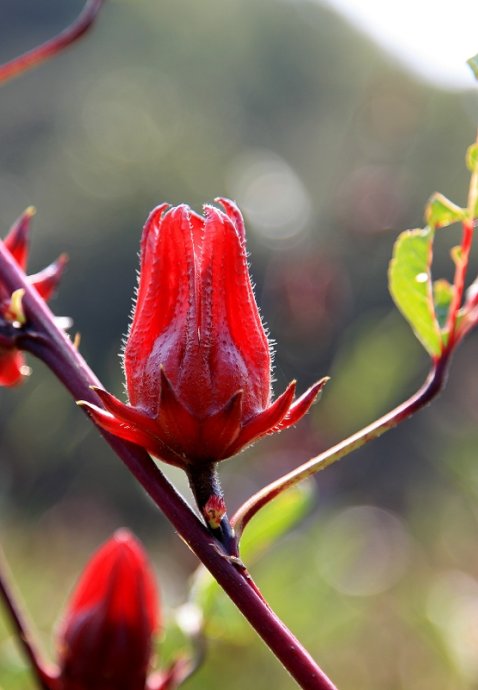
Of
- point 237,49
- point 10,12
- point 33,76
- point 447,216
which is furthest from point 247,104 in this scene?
point 447,216

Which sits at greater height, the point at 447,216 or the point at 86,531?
the point at 447,216

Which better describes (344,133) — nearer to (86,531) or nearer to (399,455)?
(399,455)

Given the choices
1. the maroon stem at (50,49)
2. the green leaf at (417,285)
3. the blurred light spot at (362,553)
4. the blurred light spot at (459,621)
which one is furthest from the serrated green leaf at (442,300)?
the blurred light spot at (362,553)

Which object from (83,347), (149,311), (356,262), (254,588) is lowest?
(356,262)

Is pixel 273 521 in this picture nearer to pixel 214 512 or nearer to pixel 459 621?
pixel 214 512

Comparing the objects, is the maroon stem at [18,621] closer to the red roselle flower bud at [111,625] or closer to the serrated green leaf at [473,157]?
the red roselle flower bud at [111,625]

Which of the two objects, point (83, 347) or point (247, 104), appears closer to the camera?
point (83, 347)

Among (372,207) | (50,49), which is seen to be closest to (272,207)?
(372,207)
